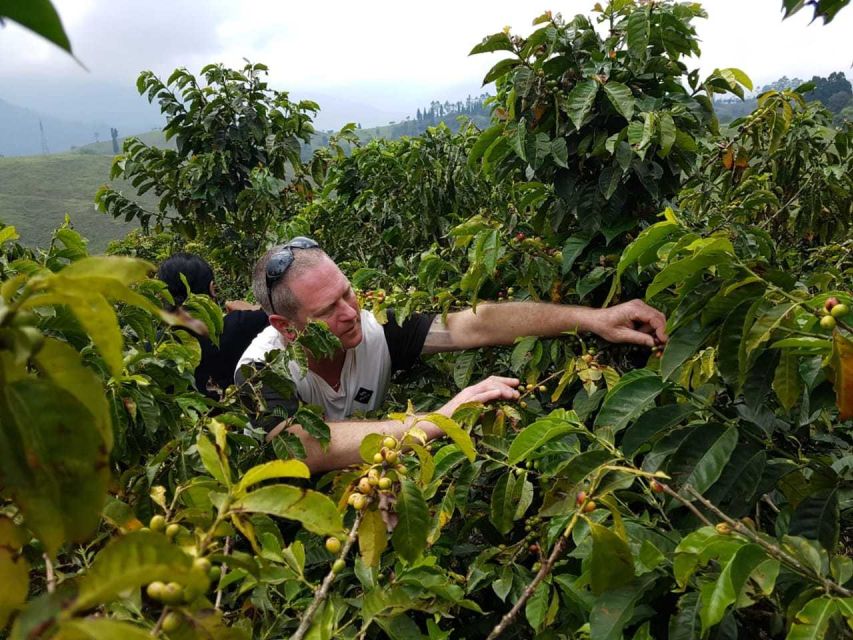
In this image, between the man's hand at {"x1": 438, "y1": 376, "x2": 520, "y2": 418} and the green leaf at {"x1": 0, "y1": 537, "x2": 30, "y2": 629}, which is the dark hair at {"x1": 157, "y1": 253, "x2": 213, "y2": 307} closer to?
the man's hand at {"x1": 438, "y1": 376, "x2": 520, "y2": 418}

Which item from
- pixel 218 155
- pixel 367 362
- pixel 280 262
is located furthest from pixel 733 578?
pixel 218 155

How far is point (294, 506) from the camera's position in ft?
2.44

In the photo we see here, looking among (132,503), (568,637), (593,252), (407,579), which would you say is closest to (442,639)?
(407,579)

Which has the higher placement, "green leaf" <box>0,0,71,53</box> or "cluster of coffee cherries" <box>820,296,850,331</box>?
"green leaf" <box>0,0,71,53</box>

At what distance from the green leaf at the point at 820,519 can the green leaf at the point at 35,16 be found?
4.73 feet

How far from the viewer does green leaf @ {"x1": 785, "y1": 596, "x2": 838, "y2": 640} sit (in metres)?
0.86

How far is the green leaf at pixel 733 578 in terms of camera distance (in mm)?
915

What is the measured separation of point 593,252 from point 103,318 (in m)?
1.91

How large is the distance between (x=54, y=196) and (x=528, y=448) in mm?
72551

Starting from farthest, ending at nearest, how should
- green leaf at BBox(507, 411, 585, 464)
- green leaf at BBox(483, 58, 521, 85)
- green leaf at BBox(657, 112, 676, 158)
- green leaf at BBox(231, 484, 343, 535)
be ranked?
green leaf at BBox(483, 58, 521, 85) → green leaf at BBox(657, 112, 676, 158) → green leaf at BBox(507, 411, 585, 464) → green leaf at BBox(231, 484, 343, 535)

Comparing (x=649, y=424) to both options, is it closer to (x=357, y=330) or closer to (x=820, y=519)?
(x=820, y=519)

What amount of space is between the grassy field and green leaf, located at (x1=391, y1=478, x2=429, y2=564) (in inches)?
1828

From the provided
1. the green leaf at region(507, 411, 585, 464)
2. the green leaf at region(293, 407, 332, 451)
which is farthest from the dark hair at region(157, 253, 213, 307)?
the green leaf at region(507, 411, 585, 464)

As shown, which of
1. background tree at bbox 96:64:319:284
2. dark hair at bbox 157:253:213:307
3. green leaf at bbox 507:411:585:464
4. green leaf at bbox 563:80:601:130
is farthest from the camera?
background tree at bbox 96:64:319:284
